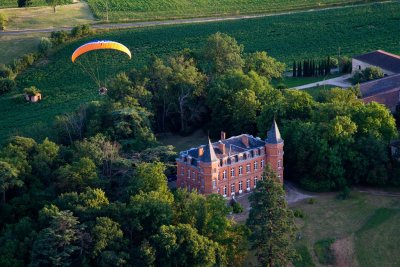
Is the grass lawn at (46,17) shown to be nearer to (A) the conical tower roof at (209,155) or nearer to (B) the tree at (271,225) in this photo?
(A) the conical tower roof at (209,155)

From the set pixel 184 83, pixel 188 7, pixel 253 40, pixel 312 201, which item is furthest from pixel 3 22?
pixel 312 201

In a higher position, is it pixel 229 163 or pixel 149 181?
pixel 149 181

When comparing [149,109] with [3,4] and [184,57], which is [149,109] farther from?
[3,4]

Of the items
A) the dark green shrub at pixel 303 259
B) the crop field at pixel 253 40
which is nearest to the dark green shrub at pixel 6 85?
A: the crop field at pixel 253 40

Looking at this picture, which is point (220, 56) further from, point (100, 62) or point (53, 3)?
point (53, 3)

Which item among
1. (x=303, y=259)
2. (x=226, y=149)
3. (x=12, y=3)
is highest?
(x=12, y=3)

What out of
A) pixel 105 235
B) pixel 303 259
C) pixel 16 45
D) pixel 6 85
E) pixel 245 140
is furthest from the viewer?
pixel 16 45

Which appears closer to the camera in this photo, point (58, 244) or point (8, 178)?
point (58, 244)
